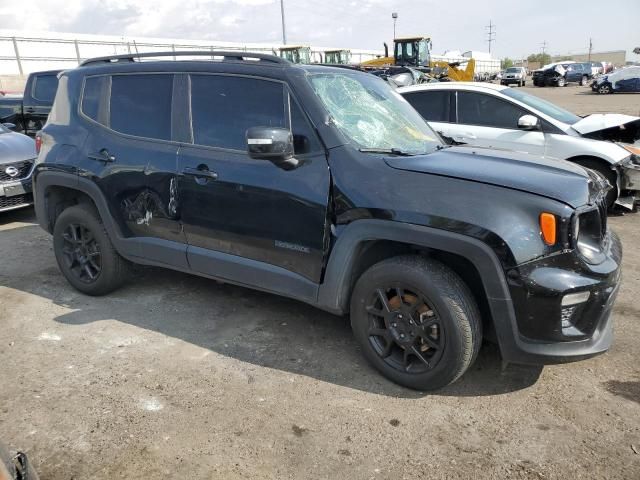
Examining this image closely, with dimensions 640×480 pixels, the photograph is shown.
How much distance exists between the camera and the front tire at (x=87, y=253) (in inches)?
173

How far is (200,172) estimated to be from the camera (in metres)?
3.68

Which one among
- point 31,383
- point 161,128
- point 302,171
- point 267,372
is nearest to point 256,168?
point 302,171

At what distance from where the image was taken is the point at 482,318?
122 inches

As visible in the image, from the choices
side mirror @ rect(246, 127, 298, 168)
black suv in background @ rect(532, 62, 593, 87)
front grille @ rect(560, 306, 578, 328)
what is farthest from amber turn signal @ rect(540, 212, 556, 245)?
black suv in background @ rect(532, 62, 593, 87)

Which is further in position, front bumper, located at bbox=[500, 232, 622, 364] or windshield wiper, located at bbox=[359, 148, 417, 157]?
windshield wiper, located at bbox=[359, 148, 417, 157]

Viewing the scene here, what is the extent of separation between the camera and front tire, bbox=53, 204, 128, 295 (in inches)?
173

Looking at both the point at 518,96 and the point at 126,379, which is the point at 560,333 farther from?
the point at 518,96

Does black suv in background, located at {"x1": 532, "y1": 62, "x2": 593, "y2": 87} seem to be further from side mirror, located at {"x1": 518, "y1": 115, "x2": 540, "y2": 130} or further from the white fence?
side mirror, located at {"x1": 518, "y1": 115, "x2": 540, "y2": 130}

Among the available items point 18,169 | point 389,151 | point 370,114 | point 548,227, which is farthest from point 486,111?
point 18,169

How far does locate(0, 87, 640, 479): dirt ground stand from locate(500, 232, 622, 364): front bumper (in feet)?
1.34

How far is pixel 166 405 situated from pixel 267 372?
658mm

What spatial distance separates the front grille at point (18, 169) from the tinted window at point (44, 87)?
439cm

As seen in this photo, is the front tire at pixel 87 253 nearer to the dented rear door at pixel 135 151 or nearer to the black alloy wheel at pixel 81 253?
the black alloy wheel at pixel 81 253

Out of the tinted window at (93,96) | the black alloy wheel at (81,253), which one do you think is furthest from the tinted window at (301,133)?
the black alloy wheel at (81,253)
